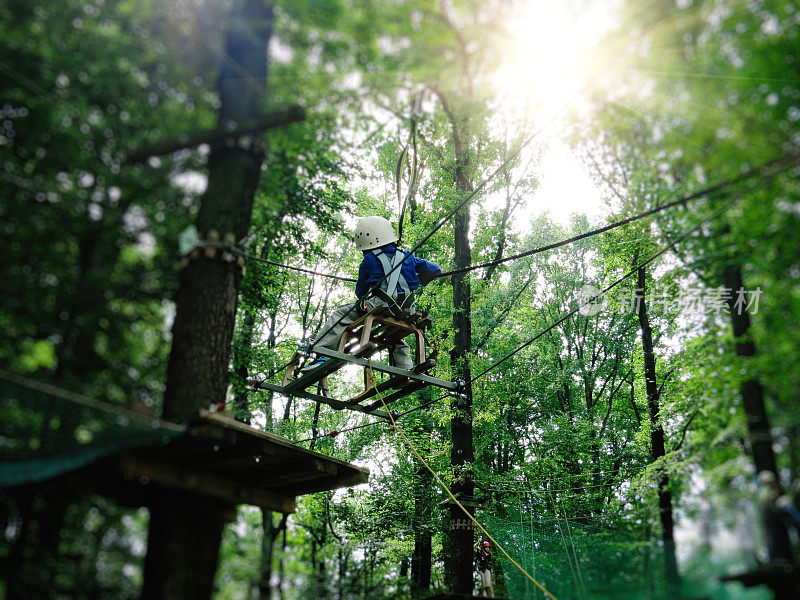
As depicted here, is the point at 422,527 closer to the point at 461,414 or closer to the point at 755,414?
the point at 461,414

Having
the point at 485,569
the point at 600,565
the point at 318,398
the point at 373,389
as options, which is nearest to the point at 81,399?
the point at 318,398

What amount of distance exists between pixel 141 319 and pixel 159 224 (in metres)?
0.68

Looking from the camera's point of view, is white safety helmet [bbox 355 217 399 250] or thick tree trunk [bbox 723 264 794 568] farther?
white safety helmet [bbox 355 217 399 250]

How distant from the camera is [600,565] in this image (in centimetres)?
509

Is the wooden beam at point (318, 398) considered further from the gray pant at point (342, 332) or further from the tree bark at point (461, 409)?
the tree bark at point (461, 409)

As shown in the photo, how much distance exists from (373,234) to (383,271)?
0.45 m

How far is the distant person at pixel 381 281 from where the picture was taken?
5730 mm

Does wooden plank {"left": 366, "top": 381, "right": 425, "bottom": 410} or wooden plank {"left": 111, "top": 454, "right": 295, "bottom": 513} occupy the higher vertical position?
wooden plank {"left": 366, "top": 381, "right": 425, "bottom": 410}

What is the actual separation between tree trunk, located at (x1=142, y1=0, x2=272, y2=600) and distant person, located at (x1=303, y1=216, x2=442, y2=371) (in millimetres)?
1370

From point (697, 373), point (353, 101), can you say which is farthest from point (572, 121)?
point (697, 373)

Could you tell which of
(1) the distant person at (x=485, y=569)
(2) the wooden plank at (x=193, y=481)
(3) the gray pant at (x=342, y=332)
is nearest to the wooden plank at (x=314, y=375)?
(3) the gray pant at (x=342, y=332)

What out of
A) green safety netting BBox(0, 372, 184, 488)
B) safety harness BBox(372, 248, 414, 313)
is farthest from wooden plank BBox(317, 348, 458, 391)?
green safety netting BBox(0, 372, 184, 488)

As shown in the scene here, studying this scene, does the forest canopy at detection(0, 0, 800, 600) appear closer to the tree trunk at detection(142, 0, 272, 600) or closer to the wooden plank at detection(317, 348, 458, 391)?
the tree trunk at detection(142, 0, 272, 600)

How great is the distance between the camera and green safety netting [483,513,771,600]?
10.4 feet
